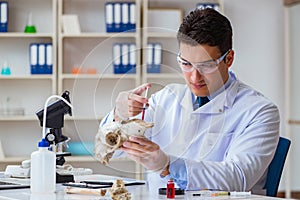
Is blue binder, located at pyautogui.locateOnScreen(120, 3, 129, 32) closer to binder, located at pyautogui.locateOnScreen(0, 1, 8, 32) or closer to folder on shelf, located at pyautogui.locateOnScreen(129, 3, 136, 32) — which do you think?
folder on shelf, located at pyautogui.locateOnScreen(129, 3, 136, 32)

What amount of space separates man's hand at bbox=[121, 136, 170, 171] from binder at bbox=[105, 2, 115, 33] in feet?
11.9

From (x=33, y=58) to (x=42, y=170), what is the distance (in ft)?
11.9

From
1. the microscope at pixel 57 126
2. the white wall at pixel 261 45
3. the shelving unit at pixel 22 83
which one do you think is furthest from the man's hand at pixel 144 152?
the white wall at pixel 261 45

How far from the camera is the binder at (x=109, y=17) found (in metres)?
5.63

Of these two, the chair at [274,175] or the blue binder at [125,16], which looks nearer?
the chair at [274,175]

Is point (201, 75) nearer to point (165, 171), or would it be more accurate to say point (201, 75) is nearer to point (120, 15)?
point (165, 171)

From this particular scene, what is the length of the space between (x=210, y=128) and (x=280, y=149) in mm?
356

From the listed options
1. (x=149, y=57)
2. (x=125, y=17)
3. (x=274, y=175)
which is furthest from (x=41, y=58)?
(x=149, y=57)

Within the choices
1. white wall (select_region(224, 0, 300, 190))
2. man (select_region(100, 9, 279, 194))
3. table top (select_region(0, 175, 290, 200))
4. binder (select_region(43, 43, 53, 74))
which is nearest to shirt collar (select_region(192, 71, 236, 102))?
man (select_region(100, 9, 279, 194))

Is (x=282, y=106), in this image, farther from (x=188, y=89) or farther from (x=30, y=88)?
(x=188, y=89)

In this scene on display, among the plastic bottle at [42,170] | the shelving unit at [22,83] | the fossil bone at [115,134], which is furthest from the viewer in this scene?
the shelving unit at [22,83]

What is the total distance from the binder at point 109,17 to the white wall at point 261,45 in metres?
1.11

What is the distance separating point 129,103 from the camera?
2.08 metres

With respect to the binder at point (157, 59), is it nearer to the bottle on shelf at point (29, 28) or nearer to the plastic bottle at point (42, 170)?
the plastic bottle at point (42, 170)
